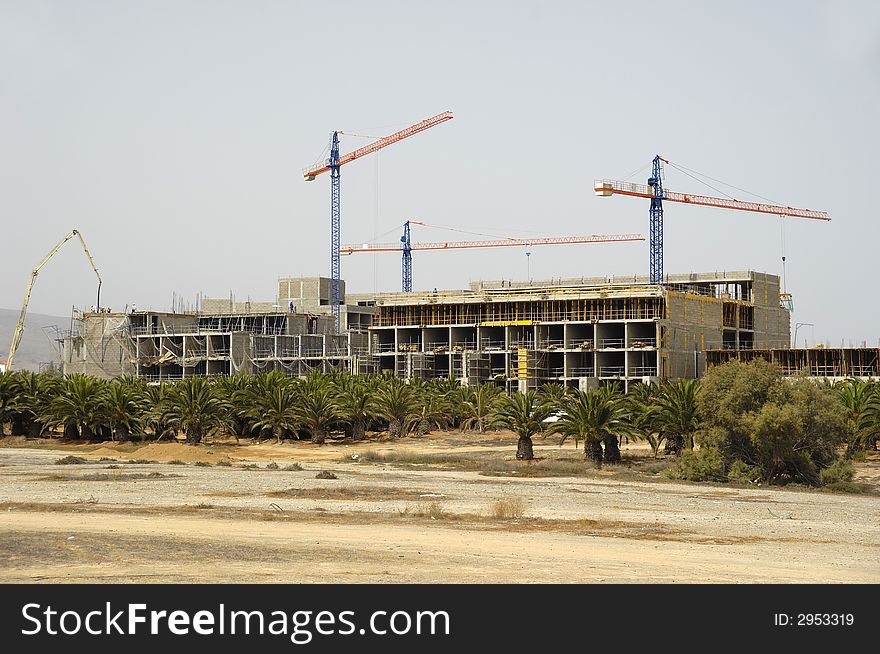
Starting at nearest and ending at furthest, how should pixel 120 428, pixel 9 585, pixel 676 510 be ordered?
pixel 9 585
pixel 676 510
pixel 120 428

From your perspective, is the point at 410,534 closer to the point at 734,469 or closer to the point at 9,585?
the point at 9,585

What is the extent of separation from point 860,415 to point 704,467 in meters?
12.5

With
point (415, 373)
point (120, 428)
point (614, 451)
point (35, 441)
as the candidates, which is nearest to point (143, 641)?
point (614, 451)

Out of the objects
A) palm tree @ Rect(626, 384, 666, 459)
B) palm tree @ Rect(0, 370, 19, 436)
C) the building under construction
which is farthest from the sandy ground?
the building under construction

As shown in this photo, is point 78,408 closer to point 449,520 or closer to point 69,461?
point 69,461

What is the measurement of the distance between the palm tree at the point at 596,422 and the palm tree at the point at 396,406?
20.8 meters

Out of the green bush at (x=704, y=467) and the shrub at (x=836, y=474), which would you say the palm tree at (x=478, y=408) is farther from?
the shrub at (x=836, y=474)

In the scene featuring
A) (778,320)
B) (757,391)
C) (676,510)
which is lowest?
(676,510)

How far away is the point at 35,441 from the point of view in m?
69.2

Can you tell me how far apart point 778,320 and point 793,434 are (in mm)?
85231

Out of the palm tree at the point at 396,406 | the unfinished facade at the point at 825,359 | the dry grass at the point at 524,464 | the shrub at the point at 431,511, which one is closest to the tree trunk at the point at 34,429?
the palm tree at the point at 396,406

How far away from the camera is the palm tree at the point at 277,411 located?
218 ft

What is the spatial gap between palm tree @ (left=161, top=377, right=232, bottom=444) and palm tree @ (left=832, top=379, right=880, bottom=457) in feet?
112

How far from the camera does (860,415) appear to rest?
168ft
